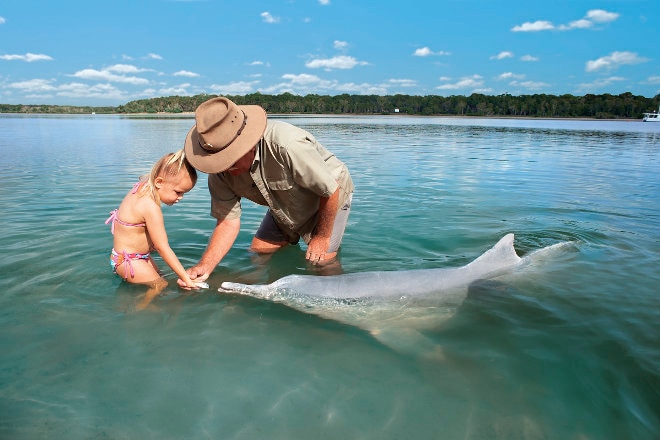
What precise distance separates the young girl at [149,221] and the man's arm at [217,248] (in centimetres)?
37

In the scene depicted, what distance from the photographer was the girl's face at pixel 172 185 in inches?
180

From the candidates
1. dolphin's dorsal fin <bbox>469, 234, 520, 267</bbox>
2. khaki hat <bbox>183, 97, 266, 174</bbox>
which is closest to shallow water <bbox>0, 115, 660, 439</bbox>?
dolphin's dorsal fin <bbox>469, 234, 520, 267</bbox>

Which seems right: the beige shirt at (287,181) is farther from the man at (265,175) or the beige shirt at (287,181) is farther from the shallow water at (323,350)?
the shallow water at (323,350)

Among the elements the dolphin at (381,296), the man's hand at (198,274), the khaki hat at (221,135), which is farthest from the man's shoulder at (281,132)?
the man's hand at (198,274)

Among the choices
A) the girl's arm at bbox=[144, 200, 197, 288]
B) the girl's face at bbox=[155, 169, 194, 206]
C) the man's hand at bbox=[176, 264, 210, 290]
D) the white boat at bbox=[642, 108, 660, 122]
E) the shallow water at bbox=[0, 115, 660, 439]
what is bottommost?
the shallow water at bbox=[0, 115, 660, 439]

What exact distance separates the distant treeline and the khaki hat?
11142cm

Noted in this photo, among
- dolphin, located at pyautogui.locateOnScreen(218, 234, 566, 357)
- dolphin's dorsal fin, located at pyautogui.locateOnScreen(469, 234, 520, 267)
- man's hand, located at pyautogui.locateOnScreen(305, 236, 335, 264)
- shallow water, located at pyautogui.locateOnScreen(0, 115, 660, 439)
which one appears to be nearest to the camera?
shallow water, located at pyautogui.locateOnScreen(0, 115, 660, 439)

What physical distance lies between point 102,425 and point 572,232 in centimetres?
731

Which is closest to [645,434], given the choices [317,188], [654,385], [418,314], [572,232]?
[654,385]

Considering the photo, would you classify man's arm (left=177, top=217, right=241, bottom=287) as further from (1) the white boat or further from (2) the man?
(1) the white boat

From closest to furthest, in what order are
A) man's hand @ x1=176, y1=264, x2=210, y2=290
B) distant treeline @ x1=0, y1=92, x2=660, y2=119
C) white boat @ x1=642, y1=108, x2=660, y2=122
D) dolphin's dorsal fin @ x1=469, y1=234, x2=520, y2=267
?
man's hand @ x1=176, y1=264, x2=210, y2=290, dolphin's dorsal fin @ x1=469, y1=234, x2=520, y2=267, white boat @ x1=642, y1=108, x2=660, y2=122, distant treeline @ x1=0, y1=92, x2=660, y2=119

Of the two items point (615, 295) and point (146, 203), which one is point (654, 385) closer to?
point (615, 295)

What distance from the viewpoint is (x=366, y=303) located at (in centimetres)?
456

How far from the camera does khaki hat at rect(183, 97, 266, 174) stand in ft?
13.4
